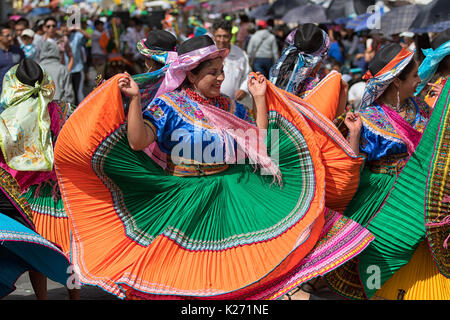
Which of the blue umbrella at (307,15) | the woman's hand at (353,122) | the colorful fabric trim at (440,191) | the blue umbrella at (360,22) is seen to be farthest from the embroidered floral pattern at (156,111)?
the blue umbrella at (307,15)

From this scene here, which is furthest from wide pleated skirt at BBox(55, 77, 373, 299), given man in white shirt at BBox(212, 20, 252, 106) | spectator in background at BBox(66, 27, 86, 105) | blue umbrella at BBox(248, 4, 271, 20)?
blue umbrella at BBox(248, 4, 271, 20)

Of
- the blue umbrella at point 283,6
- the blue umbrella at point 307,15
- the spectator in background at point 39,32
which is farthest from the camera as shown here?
the blue umbrella at point 283,6

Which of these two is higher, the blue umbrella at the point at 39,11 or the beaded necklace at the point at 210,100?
the beaded necklace at the point at 210,100

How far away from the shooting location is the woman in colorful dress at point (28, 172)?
12.7 feet

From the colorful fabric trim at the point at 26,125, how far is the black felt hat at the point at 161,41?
111cm

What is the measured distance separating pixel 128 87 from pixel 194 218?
29.4 inches

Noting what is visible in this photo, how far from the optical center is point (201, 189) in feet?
12.6

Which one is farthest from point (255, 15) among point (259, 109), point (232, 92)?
point (259, 109)

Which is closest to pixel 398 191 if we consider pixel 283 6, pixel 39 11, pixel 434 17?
pixel 434 17

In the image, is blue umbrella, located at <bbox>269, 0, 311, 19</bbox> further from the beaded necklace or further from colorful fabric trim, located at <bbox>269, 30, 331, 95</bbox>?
the beaded necklace

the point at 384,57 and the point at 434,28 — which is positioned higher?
the point at 384,57

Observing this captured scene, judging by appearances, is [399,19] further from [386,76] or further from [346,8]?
[386,76]

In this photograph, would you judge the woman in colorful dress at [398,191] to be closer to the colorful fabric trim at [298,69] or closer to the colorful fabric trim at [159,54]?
the colorful fabric trim at [298,69]
